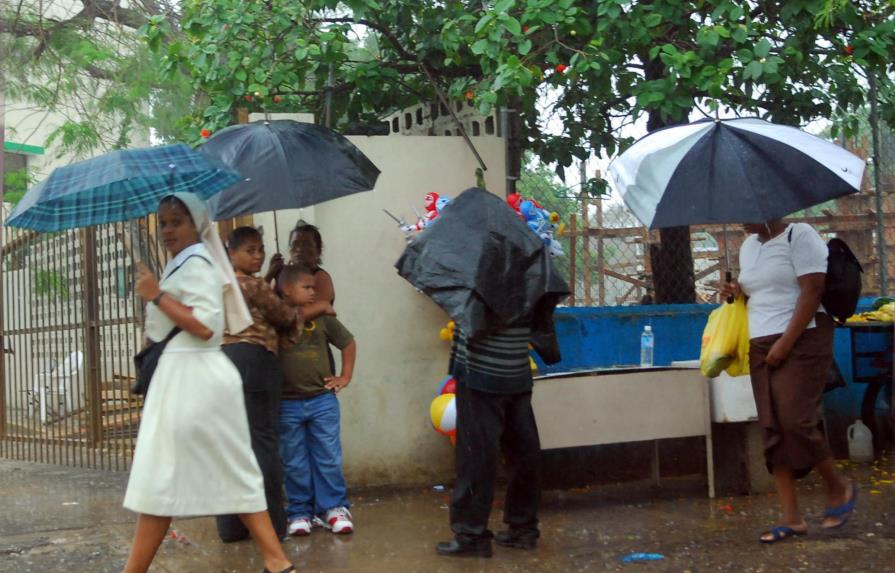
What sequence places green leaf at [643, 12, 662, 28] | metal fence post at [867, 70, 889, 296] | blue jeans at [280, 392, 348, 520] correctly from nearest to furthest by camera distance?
blue jeans at [280, 392, 348, 520], green leaf at [643, 12, 662, 28], metal fence post at [867, 70, 889, 296]

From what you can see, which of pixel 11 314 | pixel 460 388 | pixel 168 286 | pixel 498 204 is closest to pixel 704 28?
pixel 498 204

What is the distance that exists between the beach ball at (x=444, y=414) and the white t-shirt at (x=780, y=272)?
6.15ft

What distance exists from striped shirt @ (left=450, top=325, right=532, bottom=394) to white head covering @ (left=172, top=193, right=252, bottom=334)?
3.54ft

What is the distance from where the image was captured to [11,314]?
1019 cm

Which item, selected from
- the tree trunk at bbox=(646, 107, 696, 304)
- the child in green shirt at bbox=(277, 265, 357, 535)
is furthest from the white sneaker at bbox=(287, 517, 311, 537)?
the tree trunk at bbox=(646, 107, 696, 304)

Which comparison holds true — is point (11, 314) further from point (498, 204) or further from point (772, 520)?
point (772, 520)

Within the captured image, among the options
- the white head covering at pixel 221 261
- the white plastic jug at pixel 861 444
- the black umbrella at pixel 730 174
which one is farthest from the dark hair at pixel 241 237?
the white plastic jug at pixel 861 444

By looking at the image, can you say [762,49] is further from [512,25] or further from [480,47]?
[480,47]

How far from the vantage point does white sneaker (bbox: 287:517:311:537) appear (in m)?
5.89

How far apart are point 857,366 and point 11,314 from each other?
730 centimetres

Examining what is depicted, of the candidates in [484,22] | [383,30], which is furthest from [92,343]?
[484,22]

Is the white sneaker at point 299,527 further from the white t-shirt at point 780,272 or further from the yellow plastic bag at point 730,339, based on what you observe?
the white t-shirt at point 780,272

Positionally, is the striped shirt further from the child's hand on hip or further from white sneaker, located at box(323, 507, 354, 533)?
white sneaker, located at box(323, 507, 354, 533)

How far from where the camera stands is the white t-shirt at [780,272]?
5309mm
